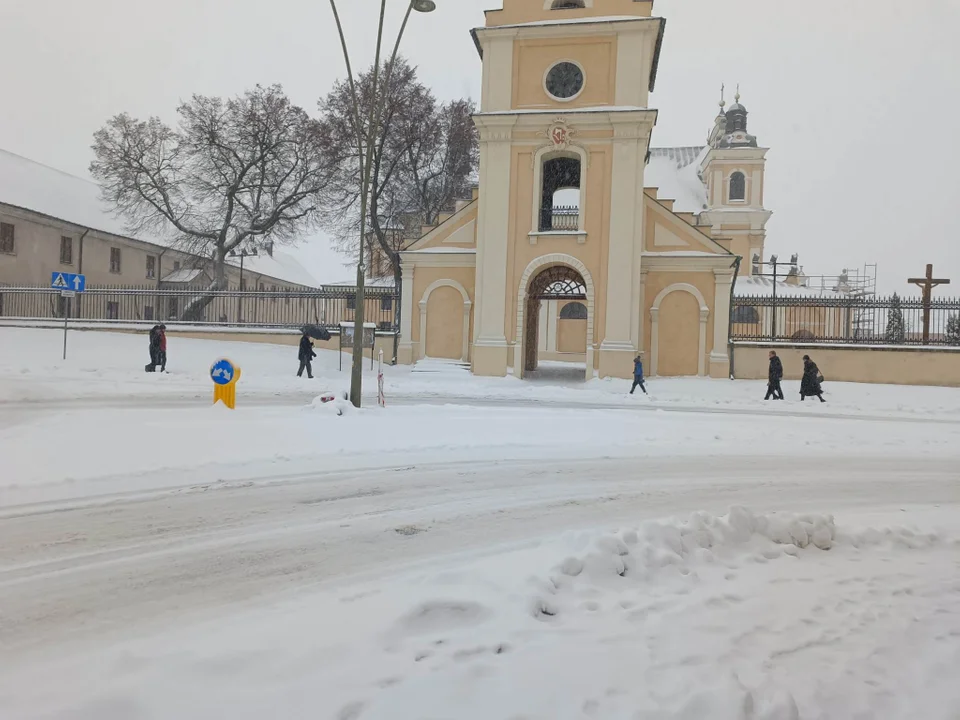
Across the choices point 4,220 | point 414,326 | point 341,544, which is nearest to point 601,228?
point 414,326

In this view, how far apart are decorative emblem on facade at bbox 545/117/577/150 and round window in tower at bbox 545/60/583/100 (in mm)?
1133

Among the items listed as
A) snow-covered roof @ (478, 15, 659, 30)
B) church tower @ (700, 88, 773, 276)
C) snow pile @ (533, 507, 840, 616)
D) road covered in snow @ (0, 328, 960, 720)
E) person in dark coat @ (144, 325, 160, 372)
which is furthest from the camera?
church tower @ (700, 88, 773, 276)

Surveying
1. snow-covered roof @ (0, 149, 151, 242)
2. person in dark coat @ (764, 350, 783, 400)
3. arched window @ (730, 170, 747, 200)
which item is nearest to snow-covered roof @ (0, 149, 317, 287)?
snow-covered roof @ (0, 149, 151, 242)

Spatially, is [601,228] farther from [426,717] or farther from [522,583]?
[426,717]

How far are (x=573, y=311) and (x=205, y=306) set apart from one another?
2650 cm

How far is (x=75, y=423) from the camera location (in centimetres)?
1078

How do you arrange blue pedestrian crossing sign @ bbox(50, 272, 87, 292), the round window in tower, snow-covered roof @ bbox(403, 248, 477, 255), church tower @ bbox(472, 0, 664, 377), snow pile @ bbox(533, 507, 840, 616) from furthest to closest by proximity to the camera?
1. snow-covered roof @ bbox(403, 248, 477, 255)
2. the round window in tower
3. church tower @ bbox(472, 0, 664, 377)
4. blue pedestrian crossing sign @ bbox(50, 272, 87, 292)
5. snow pile @ bbox(533, 507, 840, 616)

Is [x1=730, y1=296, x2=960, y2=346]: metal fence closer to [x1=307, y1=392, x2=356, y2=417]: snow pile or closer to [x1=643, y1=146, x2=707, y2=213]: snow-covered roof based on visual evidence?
[x1=307, y1=392, x2=356, y2=417]: snow pile

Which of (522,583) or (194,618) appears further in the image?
(522,583)

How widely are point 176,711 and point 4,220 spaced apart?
39.5 m

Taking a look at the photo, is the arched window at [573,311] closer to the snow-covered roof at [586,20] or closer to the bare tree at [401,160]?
the bare tree at [401,160]

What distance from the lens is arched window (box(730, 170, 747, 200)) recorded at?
59500 millimetres

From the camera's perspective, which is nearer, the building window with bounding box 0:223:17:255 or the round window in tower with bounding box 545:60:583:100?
the round window in tower with bounding box 545:60:583:100

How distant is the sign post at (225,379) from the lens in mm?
12492
